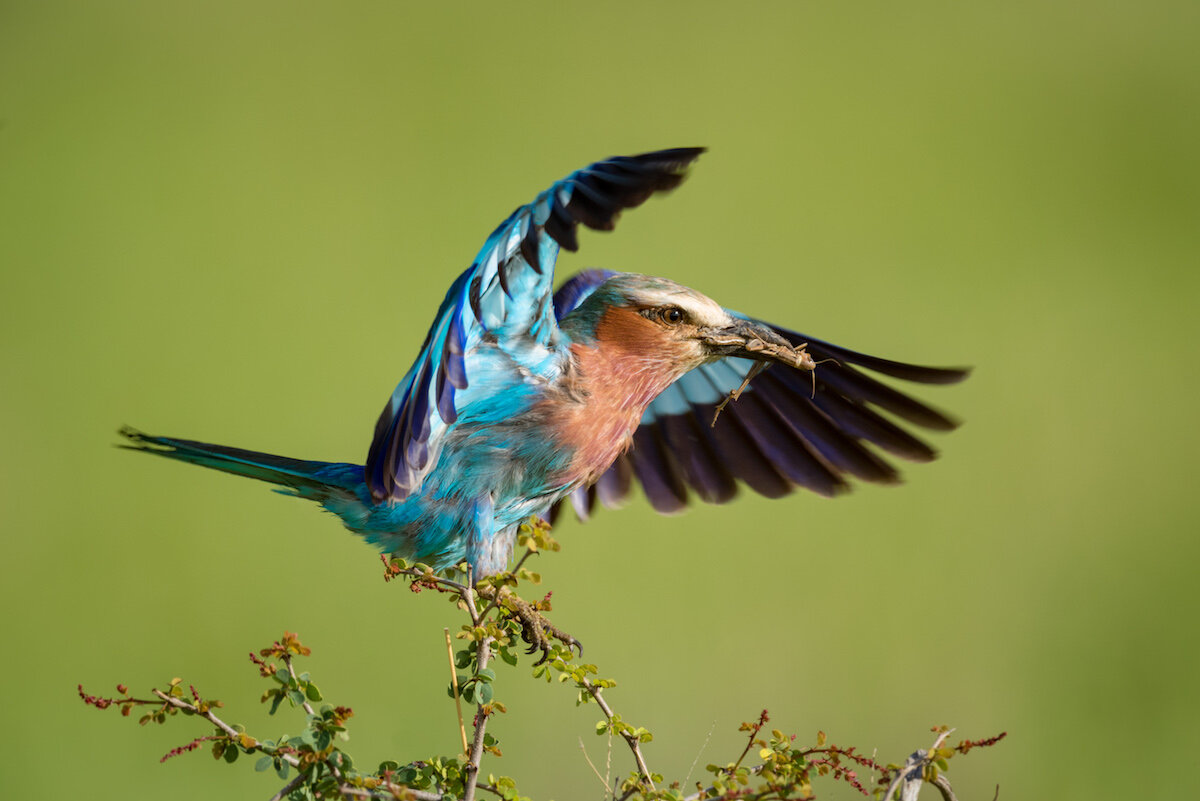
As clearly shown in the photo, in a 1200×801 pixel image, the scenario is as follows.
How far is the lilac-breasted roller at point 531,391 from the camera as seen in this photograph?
2119 millimetres

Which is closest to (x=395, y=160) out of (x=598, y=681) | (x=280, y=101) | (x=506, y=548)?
(x=280, y=101)

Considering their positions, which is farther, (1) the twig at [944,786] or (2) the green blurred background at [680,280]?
(2) the green blurred background at [680,280]

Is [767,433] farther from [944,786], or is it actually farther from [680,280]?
[680,280]

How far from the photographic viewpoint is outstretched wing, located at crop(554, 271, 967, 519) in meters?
3.16

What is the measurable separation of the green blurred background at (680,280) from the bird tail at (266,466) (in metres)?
1.80

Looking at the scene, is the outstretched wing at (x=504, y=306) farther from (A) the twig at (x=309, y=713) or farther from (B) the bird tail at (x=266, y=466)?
(A) the twig at (x=309, y=713)

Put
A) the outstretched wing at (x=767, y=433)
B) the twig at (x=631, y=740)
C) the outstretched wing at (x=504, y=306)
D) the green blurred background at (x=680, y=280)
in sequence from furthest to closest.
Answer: the green blurred background at (x=680, y=280) < the outstretched wing at (x=767, y=433) < the outstretched wing at (x=504, y=306) < the twig at (x=631, y=740)

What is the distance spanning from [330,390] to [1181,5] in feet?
25.2

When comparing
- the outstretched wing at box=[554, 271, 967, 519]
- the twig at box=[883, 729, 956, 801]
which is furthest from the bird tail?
the twig at box=[883, 729, 956, 801]

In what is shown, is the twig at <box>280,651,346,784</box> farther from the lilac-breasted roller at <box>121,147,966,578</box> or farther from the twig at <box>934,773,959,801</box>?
the twig at <box>934,773,959,801</box>

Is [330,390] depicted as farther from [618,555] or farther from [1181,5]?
[1181,5]

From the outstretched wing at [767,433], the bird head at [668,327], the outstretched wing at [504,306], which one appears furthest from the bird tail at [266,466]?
the outstretched wing at [767,433]

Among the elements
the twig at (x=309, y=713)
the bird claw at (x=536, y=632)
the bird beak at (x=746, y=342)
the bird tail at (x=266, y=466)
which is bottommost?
the twig at (x=309, y=713)

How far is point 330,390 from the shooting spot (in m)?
5.84
